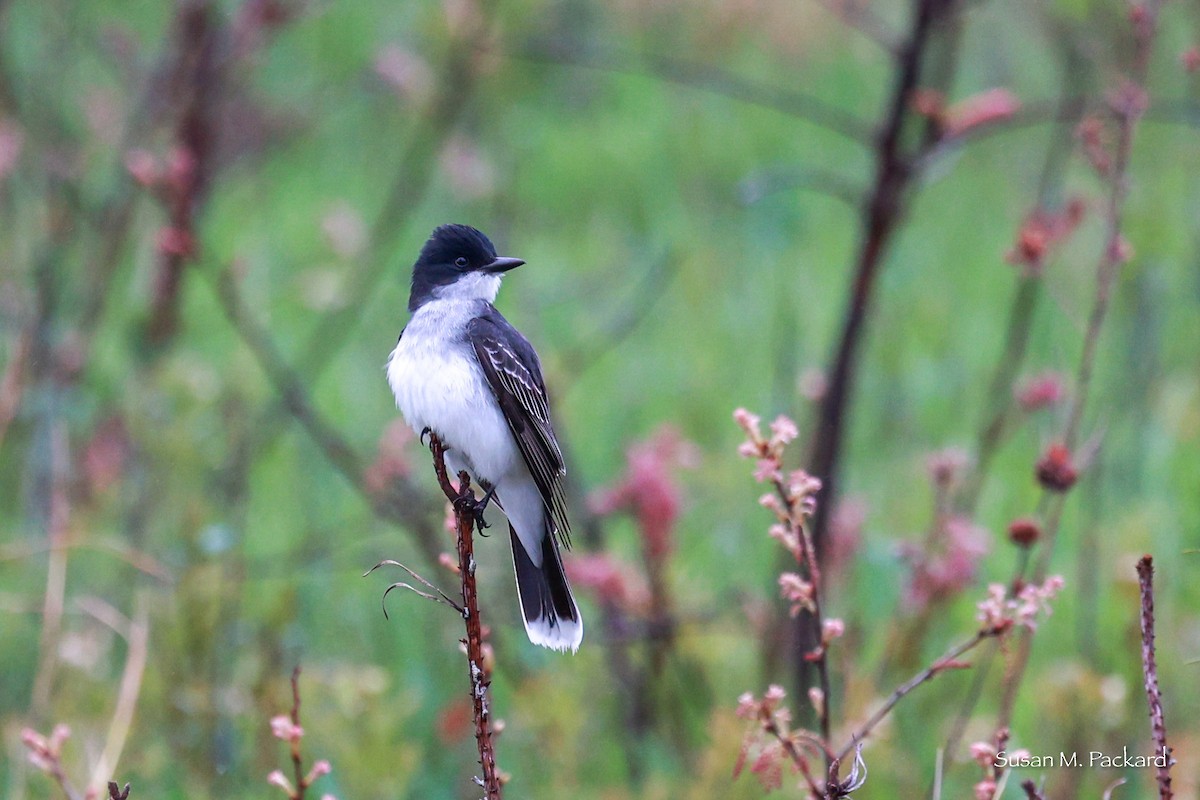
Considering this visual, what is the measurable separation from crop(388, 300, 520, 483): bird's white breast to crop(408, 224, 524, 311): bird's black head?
0.67 ft

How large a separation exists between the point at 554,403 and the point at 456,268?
66cm

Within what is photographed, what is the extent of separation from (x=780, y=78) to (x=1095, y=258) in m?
3.92

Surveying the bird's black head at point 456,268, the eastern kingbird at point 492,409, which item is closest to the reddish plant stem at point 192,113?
the bird's black head at point 456,268

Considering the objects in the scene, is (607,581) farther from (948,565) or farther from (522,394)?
(948,565)

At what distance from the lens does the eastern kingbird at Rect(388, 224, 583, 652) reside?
131 inches

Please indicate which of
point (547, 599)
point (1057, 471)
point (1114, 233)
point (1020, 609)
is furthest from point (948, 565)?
point (1020, 609)

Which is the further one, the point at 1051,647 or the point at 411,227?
the point at 411,227

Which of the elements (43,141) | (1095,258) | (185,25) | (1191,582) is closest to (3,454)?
(43,141)

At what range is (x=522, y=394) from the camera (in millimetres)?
3561

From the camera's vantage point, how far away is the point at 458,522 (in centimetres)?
225

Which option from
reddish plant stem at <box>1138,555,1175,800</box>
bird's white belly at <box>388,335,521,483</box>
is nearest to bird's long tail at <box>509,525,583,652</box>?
bird's white belly at <box>388,335,521,483</box>

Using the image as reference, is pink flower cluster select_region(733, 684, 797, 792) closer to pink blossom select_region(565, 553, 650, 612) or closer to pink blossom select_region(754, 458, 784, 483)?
pink blossom select_region(754, 458, 784, 483)

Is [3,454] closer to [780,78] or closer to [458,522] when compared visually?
[458,522]

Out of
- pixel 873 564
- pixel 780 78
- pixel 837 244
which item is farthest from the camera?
pixel 780 78
